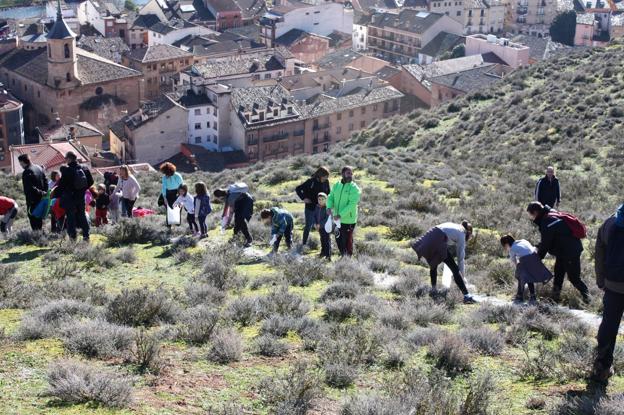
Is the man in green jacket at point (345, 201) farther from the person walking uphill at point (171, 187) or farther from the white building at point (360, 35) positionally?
the white building at point (360, 35)

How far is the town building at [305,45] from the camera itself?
92.1m

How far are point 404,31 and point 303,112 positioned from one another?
117 feet

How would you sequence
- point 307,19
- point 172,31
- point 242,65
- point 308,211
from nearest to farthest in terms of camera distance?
point 308,211, point 242,65, point 172,31, point 307,19

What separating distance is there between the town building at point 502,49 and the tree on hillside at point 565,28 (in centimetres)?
1665

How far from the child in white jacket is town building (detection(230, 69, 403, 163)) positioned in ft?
144

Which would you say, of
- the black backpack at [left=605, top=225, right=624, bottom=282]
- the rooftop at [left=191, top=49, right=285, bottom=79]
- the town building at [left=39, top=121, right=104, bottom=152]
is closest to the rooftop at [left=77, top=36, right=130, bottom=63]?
the rooftop at [left=191, top=49, right=285, bottom=79]

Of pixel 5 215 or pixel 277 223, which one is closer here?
pixel 277 223

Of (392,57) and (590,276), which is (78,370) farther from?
(392,57)

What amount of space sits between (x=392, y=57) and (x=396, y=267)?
3560 inches

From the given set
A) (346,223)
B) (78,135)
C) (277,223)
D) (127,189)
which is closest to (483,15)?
(78,135)

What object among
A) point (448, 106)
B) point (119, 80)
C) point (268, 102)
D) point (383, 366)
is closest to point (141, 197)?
point (383, 366)

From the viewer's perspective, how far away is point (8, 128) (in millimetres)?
63500

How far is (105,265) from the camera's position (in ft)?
44.7

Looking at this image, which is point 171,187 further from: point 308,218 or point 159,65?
point 159,65
